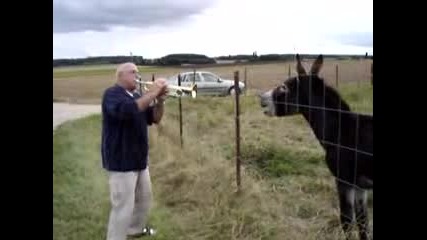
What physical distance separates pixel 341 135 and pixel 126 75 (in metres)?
1.73

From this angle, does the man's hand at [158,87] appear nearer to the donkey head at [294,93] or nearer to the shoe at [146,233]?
the donkey head at [294,93]

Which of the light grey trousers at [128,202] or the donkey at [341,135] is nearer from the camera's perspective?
the donkey at [341,135]

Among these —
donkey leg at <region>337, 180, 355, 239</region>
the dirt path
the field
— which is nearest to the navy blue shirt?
the field

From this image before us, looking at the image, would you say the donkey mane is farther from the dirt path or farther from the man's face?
the dirt path

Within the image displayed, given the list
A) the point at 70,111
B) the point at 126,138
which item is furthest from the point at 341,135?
the point at 70,111

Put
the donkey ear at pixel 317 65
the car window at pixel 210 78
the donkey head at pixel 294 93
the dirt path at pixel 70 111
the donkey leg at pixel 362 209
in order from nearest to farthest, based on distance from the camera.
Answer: the donkey leg at pixel 362 209 < the donkey ear at pixel 317 65 < the donkey head at pixel 294 93 < the dirt path at pixel 70 111 < the car window at pixel 210 78

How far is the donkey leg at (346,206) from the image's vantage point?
4215 mm

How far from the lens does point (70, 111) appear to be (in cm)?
1783

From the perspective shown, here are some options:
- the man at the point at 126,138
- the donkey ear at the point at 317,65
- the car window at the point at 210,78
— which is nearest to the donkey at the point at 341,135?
the donkey ear at the point at 317,65

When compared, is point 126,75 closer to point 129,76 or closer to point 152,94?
point 129,76
